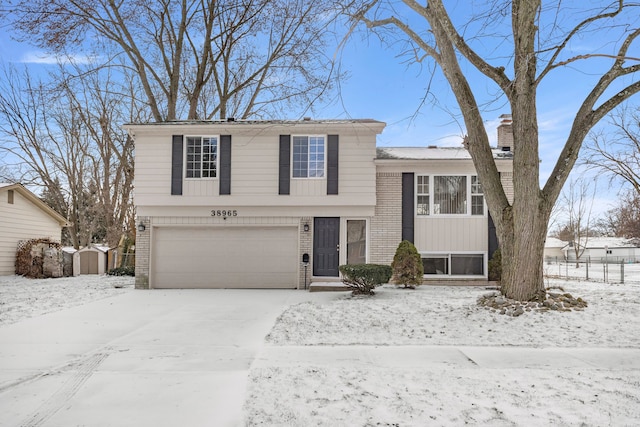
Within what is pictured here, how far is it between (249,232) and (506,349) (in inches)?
375

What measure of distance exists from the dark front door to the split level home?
3 centimetres

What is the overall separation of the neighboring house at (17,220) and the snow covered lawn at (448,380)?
16.1 meters

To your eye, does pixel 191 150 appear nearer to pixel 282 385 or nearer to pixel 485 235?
pixel 485 235

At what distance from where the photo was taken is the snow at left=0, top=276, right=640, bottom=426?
13.0 ft

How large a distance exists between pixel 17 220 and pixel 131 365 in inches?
695

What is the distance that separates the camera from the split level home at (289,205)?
14133mm

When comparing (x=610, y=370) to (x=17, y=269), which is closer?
(x=610, y=370)

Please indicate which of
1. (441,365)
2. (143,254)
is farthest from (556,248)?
(441,365)

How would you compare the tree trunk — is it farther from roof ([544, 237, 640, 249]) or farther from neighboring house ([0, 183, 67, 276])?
roof ([544, 237, 640, 249])

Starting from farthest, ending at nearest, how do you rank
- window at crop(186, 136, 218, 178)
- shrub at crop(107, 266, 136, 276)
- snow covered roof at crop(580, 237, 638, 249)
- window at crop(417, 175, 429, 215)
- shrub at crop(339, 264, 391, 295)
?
snow covered roof at crop(580, 237, 638, 249)
shrub at crop(107, 266, 136, 276)
window at crop(417, 175, 429, 215)
window at crop(186, 136, 218, 178)
shrub at crop(339, 264, 391, 295)

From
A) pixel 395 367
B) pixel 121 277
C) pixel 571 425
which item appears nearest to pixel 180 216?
pixel 121 277

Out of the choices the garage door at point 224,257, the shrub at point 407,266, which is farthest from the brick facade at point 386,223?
the garage door at point 224,257

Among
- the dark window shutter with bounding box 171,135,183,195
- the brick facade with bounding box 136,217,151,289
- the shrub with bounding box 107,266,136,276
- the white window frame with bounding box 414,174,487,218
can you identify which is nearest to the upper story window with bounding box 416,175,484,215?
the white window frame with bounding box 414,174,487,218

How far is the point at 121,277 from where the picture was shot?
1919 centimetres
